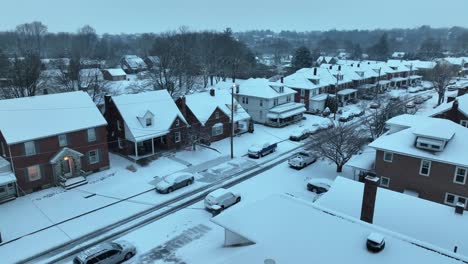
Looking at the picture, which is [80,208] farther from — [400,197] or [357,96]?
[357,96]

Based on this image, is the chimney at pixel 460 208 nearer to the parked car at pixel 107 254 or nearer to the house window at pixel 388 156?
the house window at pixel 388 156

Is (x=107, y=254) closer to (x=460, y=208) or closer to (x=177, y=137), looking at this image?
(x=460, y=208)

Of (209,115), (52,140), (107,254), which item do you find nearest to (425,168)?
(107,254)

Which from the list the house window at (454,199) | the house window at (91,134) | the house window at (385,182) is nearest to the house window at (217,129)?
the house window at (91,134)

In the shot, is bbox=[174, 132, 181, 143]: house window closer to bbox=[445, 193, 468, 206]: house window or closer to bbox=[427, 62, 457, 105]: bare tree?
bbox=[445, 193, 468, 206]: house window

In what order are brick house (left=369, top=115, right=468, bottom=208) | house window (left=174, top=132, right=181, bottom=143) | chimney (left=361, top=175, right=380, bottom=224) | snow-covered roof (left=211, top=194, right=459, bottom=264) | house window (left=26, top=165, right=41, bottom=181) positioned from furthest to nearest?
house window (left=174, top=132, right=181, bottom=143)
house window (left=26, top=165, right=41, bottom=181)
brick house (left=369, top=115, right=468, bottom=208)
chimney (left=361, top=175, right=380, bottom=224)
snow-covered roof (left=211, top=194, right=459, bottom=264)

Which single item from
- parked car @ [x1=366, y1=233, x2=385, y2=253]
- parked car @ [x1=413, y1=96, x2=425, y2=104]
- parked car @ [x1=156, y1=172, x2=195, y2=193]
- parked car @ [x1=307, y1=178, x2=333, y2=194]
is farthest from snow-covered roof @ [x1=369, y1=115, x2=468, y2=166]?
parked car @ [x1=413, y1=96, x2=425, y2=104]

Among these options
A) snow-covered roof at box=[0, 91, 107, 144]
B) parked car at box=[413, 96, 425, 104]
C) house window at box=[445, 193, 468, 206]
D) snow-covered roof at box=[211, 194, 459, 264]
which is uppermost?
snow-covered roof at box=[0, 91, 107, 144]
